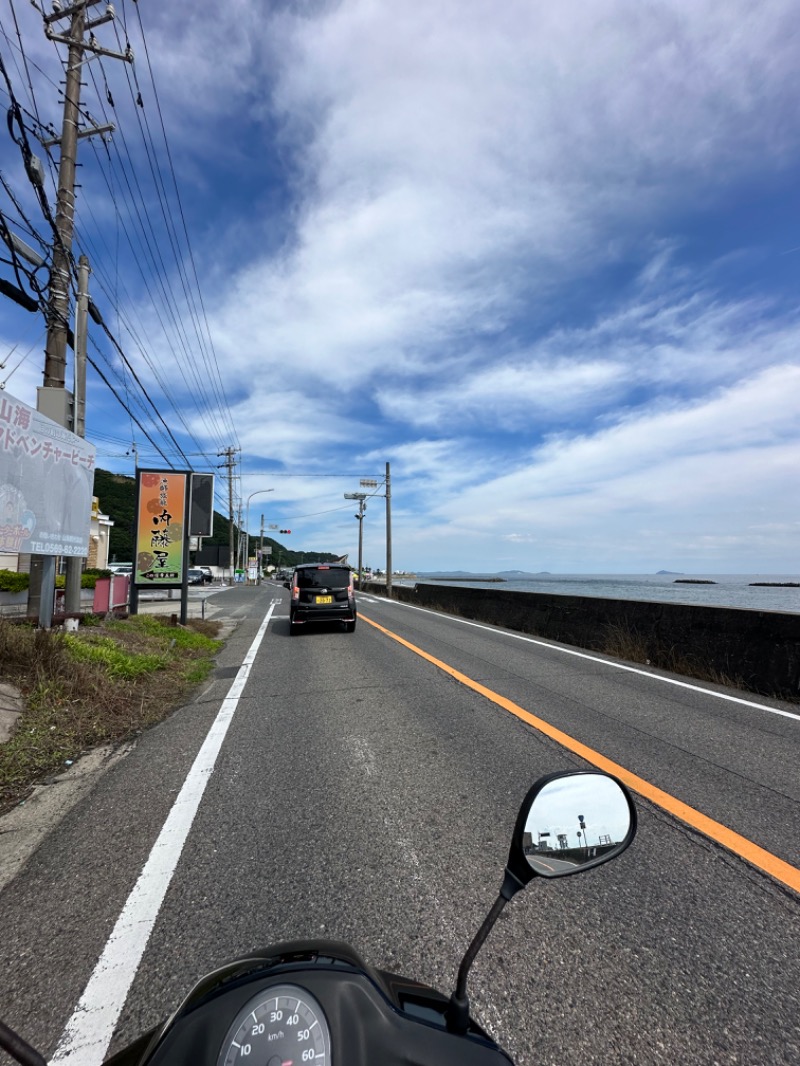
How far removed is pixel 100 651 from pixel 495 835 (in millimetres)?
6502

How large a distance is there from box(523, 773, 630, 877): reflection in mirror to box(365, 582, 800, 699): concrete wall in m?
7.26

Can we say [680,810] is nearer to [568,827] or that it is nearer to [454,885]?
[454,885]

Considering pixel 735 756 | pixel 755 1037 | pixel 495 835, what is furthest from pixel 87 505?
pixel 755 1037

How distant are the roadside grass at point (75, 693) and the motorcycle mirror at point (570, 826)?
4.12 m

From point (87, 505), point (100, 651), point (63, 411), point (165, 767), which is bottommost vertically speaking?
point (165, 767)

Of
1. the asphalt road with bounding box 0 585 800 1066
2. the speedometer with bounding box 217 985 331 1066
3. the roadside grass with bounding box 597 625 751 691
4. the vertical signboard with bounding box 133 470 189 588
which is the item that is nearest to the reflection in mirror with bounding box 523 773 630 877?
the speedometer with bounding box 217 985 331 1066

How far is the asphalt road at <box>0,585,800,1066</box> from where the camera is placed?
2090mm

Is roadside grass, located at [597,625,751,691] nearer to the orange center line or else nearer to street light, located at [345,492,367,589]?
the orange center line

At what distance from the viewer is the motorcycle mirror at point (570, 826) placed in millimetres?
1309

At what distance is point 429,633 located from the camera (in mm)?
14320

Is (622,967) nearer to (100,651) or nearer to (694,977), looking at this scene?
(694,977)

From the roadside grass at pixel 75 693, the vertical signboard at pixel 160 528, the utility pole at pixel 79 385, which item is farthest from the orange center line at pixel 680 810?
the vertical signboard at pixel 160 528

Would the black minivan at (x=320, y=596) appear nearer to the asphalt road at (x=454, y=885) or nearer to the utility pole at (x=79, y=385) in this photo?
the utility pole at (x=79, y=385)

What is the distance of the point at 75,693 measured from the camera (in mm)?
6195
